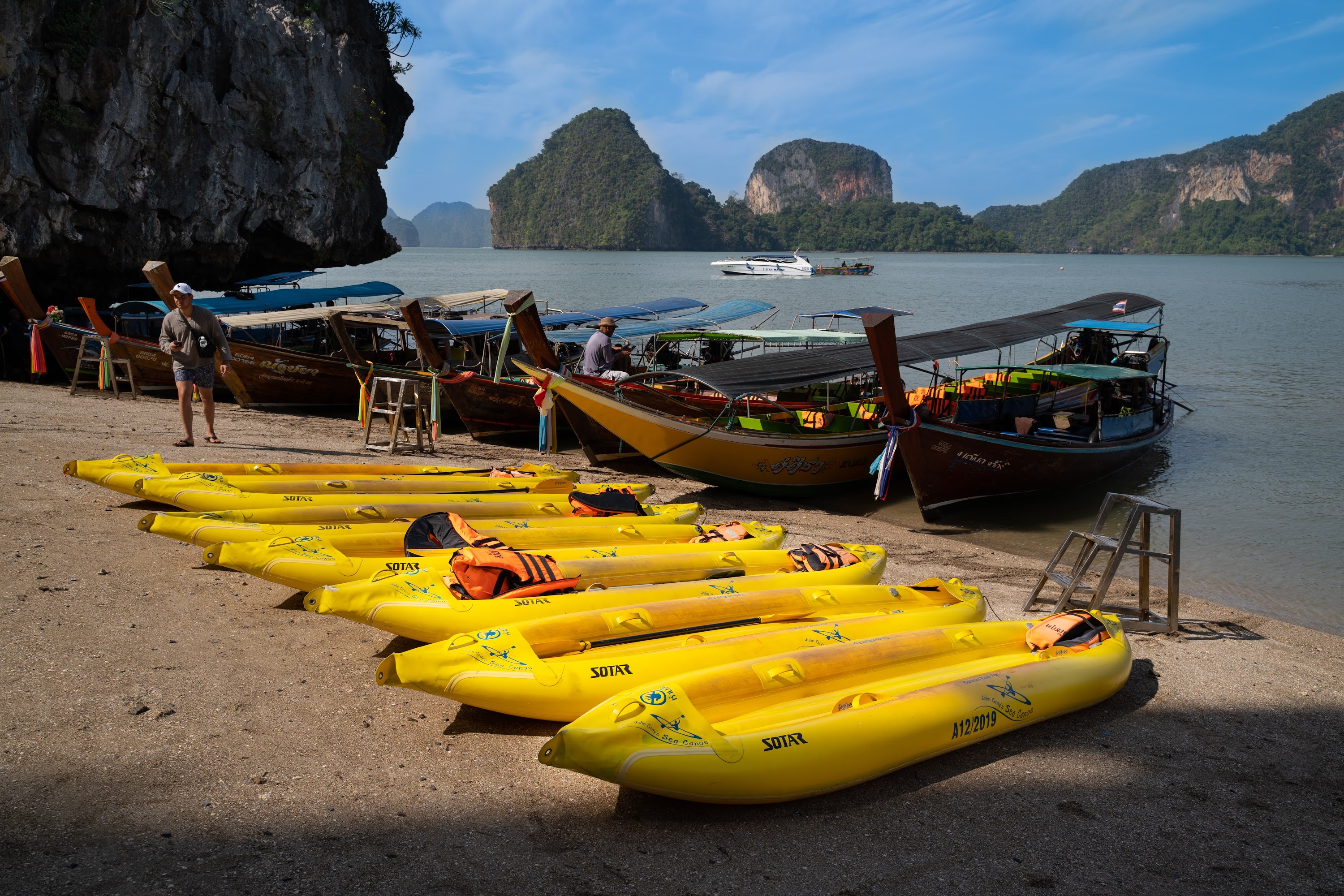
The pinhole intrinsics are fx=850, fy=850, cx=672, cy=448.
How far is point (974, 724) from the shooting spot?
167 inches

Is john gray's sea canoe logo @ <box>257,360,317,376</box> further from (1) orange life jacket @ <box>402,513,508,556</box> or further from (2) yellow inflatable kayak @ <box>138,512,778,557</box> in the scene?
(1) orange life jacket @ <box>402,513,508,556</box>

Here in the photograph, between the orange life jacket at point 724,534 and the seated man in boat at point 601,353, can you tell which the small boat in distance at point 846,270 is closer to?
the seated man in boat at point 601,353

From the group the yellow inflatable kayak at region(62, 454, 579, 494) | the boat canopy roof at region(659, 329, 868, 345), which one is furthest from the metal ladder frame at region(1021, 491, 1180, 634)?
the boat canopy roof at region(659, 329, 868, 345)

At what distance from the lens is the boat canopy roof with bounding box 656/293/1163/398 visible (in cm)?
999

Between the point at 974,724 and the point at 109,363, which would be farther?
the point at 109,363

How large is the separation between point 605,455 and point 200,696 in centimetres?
780

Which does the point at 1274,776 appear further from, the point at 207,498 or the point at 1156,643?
the point at 207,498

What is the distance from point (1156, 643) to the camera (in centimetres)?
618

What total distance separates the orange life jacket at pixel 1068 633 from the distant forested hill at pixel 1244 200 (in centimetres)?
17071

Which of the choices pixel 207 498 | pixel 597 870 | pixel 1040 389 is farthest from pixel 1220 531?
pixel 207 498

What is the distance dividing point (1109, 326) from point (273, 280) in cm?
2275

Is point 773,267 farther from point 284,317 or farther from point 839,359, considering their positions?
point 839,359

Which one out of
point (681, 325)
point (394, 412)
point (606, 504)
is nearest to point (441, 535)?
point (606, 504)

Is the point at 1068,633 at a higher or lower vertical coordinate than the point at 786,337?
lower
